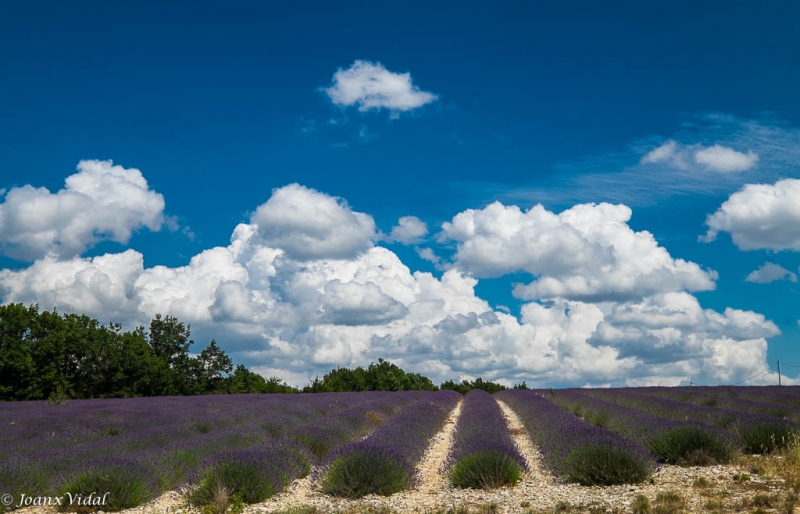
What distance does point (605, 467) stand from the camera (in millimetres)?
8320

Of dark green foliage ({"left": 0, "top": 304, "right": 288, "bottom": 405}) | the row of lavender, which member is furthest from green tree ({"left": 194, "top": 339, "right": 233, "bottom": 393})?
the row of lavender

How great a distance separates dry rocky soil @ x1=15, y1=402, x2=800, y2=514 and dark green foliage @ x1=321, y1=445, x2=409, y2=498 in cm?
16

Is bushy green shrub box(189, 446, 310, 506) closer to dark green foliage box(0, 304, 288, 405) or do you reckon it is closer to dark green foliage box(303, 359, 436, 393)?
dark green foliage box(0, 304, 288, 405)

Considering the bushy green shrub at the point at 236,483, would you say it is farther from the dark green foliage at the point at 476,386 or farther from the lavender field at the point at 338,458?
the dark green foliage at the point at 476,386

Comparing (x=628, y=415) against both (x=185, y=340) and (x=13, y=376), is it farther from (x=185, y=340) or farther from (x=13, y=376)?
(x=185, y=340)

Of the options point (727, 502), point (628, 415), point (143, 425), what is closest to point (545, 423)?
point (628, 415)

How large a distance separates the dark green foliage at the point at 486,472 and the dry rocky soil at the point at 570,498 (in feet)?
0.58

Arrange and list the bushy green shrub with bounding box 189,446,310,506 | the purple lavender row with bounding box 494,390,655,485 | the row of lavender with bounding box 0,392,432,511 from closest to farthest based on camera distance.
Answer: the bushy green shrub with bounding box 189,446,310,506, the row of lavender with bounding box 0,392,432,511, the purple lavender row with bounding box 494,390,655,485

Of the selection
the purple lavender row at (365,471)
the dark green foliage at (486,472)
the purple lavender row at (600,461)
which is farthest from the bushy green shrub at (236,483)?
the purple lavender row at (600,461)

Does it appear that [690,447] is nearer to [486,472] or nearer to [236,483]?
[486,472]

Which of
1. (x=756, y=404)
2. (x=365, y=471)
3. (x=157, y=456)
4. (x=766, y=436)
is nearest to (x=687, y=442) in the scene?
(x=766, y=436)

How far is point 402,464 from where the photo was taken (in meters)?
8.76

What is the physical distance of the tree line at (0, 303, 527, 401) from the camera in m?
39.0

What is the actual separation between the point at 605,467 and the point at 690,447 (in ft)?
7.13
